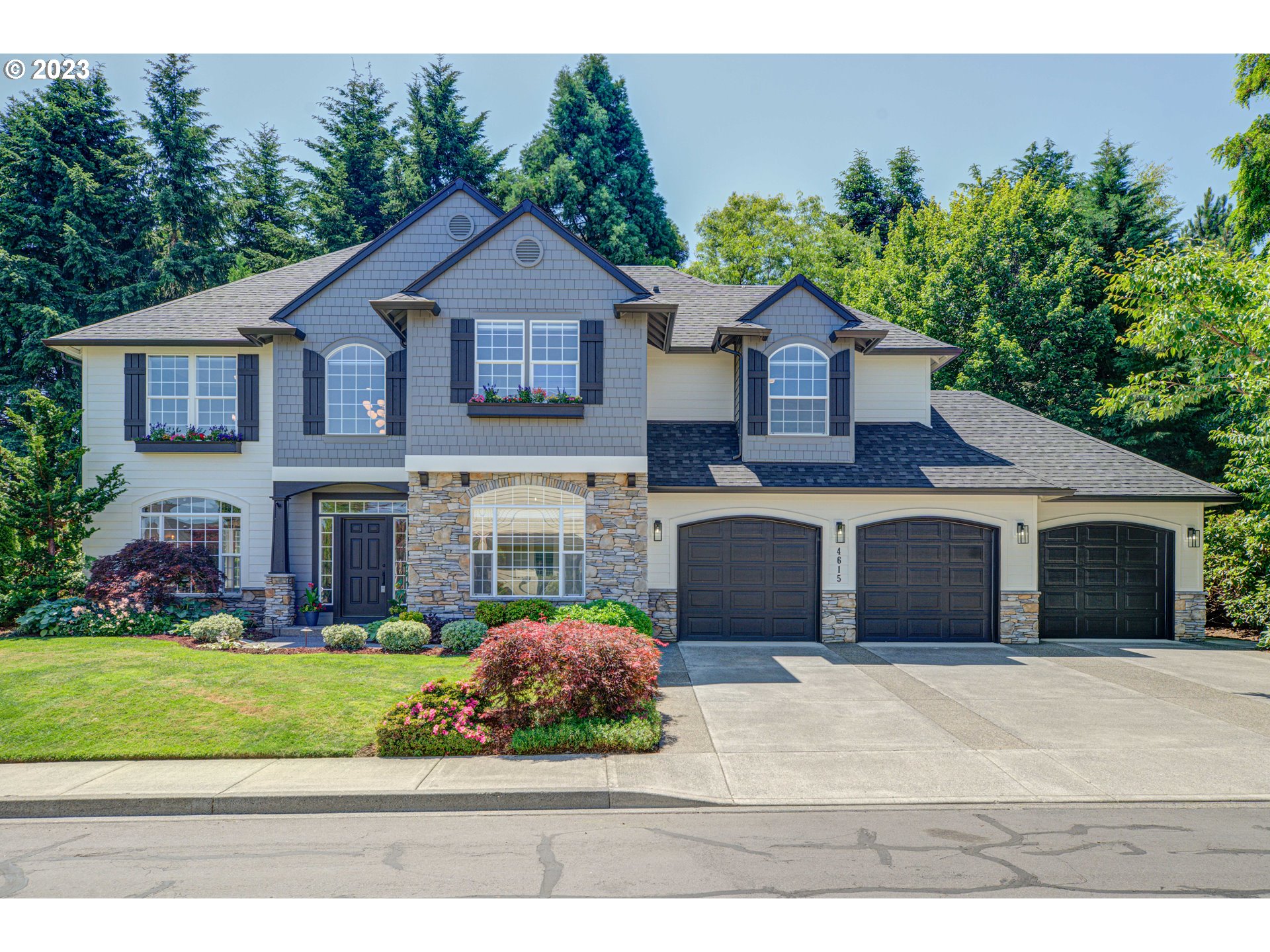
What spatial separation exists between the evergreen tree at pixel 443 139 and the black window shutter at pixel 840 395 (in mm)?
23461

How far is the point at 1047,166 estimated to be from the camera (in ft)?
101

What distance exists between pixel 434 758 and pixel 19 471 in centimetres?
1249

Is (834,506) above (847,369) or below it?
below

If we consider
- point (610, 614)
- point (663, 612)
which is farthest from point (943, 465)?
point (610, 614)

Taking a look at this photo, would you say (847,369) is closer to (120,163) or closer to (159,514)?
(159,514)

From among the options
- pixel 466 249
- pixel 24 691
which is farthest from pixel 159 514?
pixel 466 249

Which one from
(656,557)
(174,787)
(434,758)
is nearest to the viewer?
(174,787)

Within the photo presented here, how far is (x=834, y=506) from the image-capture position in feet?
50.5

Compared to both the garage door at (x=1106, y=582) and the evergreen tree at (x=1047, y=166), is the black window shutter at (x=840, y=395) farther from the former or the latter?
the evergreen tree at (x=1047, y=166)

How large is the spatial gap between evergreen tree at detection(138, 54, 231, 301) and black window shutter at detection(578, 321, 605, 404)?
787 inches

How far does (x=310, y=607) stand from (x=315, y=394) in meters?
4.34

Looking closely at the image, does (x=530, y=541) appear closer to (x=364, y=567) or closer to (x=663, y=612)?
(x=663, y=612)

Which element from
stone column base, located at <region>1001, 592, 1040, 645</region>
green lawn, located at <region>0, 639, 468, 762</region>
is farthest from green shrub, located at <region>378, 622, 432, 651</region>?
stone column base, located at <region>1001, 592, 1040, 645</region>

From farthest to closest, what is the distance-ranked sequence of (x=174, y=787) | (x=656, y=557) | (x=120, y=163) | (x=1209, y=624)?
(x=120, y=163)
(x=1209, y=624)
(x=656, y=557)
(x=174, y=787)
